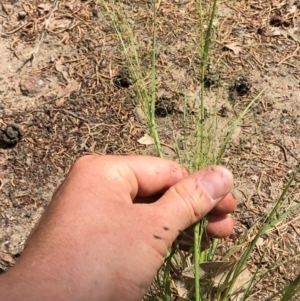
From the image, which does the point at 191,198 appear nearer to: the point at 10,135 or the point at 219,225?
the point at 219,225

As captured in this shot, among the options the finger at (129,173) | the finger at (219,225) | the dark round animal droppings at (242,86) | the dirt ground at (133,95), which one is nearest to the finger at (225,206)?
the finger at (219,225)

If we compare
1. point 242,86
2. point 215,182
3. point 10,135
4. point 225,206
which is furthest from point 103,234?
point 242,86

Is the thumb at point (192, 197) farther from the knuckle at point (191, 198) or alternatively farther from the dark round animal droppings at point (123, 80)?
the dark round animal droppings at point (123, 80)

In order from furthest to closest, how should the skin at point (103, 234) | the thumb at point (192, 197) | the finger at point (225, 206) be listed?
the finger at point (225, 206)
the thumb at point (192, 197)
the skin at point (103, 234)

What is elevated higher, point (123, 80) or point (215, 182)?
point (215, 182)

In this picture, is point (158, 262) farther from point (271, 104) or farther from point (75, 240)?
point (271, 104)
